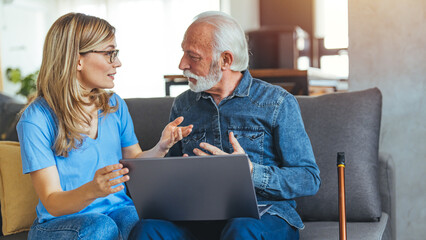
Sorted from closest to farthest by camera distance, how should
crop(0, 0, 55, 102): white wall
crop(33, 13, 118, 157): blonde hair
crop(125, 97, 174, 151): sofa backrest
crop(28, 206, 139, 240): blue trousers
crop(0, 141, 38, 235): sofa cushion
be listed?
1. crop(28, 206, 139, 240): blue trousers
2. crop(33, 13, 118, 157): blonde hair
3. crop(0, 141, 38, 235): sofa cushion
4. crop(125, 97, 174, 151): sofa backrest
5. crop(0, 0, 55, 102): white wall

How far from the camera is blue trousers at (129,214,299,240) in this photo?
1.38 m

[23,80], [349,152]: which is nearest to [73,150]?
[349,152]

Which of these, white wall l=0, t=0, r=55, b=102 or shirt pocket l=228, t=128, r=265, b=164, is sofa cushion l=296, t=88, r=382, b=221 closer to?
shirt pocket l=228, t=128, r=265, b=164

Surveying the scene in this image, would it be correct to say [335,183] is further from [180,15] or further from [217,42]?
[180,15]

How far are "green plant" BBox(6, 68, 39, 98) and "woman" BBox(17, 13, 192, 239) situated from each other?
16.3 ft

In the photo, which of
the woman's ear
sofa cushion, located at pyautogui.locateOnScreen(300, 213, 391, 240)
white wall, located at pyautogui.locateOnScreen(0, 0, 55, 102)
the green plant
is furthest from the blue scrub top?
white wall, located at pyautogui.locateOnScreen(0, 0, 55, 102)

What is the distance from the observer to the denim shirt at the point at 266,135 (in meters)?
1.53

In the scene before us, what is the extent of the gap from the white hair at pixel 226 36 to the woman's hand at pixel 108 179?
562 millimetres

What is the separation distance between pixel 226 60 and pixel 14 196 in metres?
0.94

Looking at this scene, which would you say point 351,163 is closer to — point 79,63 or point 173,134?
point 173,134

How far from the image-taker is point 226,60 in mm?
1685

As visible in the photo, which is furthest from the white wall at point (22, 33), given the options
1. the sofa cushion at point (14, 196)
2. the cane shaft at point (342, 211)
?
the cane shaft at point (342, 211)

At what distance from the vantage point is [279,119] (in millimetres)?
1598

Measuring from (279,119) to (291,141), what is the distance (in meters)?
0.08
